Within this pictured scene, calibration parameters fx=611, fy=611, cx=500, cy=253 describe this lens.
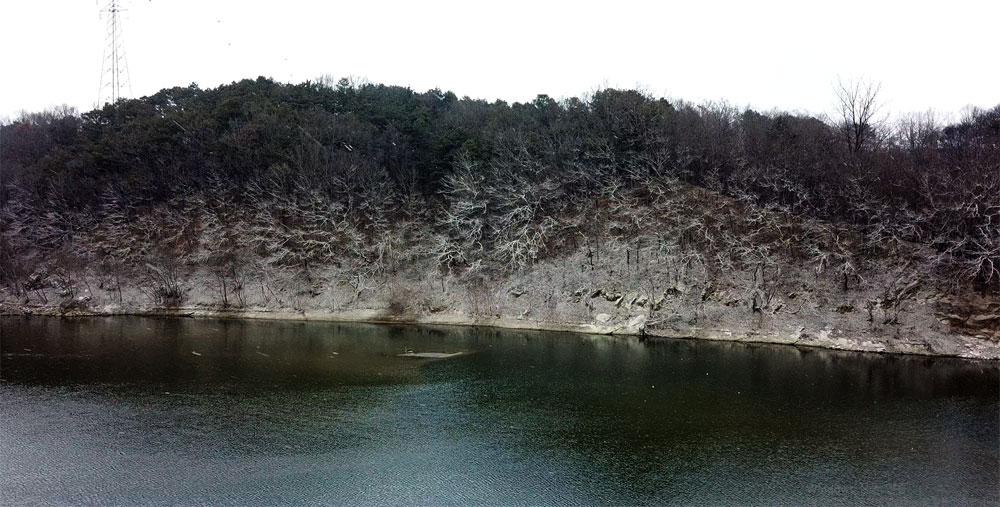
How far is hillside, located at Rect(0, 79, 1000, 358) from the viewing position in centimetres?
3041

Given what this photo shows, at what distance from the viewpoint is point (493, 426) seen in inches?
667

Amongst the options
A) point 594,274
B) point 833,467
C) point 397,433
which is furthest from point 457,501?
point 594,274

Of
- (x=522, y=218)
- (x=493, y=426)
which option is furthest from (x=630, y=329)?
(x=493, y=426)

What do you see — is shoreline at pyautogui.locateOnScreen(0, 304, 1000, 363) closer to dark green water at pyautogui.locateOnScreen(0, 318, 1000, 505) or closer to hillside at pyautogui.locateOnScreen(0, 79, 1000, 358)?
hillside at pyautogui.locateOnScreen(0, 79, 1000, 358)

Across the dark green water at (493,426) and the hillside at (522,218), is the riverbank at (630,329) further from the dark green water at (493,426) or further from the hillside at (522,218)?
the dark green water at (493,426)

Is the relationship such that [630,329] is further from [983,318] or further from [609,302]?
[983,318]

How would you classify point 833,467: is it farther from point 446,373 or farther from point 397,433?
point 446,373

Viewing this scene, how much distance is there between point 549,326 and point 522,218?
9290 mm

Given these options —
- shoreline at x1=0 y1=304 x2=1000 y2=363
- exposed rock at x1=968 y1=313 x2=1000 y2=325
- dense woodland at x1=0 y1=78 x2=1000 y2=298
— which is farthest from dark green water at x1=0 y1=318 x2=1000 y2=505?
dense woodland at x1=0 y1=78 x2=1000 y2=298

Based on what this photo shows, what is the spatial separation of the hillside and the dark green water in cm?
512

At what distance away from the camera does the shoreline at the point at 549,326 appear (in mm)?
26594

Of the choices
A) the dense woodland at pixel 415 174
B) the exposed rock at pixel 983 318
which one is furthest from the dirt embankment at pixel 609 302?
the dense woodland at pixel 415 174

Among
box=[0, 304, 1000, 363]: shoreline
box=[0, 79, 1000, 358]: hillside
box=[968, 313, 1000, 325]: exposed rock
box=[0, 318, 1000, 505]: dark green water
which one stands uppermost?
box=[0, 79, 1000, 358]: hillside

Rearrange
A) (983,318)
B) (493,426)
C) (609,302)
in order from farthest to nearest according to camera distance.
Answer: (609,302) < (983,318) < (493,426)
